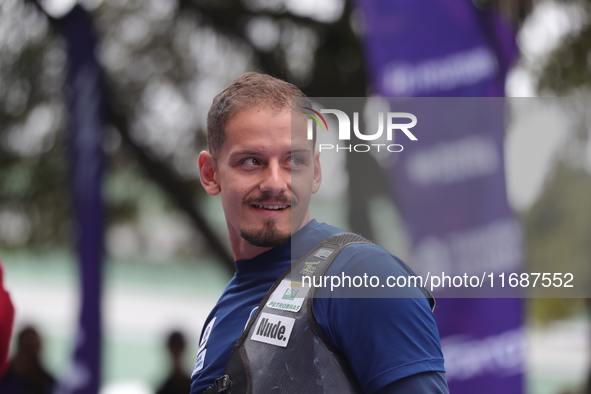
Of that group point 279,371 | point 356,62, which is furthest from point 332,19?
point 279,371

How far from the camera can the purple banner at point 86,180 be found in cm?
517

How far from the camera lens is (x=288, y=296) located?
1721 millimetres

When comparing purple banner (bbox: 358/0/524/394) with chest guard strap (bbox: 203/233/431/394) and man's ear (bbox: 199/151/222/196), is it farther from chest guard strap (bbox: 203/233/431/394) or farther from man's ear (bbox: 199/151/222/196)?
chest guard strap (bbox: 203/233/431/394)

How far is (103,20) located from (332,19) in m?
1.84

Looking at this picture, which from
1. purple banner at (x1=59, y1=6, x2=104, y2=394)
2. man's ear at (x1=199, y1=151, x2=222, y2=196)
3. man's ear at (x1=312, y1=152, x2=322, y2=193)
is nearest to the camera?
man's ear at (x1=312, y1=152, x2=322, y2=193)

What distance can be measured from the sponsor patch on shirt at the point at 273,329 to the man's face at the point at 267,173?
241mm

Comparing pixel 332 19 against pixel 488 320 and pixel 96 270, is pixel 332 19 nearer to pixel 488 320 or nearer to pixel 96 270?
pixel 96 270

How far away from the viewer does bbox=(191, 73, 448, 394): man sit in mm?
1544

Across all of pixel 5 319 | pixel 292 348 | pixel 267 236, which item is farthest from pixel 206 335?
pixel 5 319

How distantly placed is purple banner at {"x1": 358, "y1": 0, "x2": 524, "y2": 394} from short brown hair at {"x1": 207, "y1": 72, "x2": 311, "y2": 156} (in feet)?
4.94

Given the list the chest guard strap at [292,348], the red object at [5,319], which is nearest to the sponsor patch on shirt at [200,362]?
the chest guard strap at [292,348]

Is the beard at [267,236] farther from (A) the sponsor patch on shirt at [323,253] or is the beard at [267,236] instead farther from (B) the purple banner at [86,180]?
(B) the purple banner at [86,180]

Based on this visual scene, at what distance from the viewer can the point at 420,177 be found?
3.49 metres

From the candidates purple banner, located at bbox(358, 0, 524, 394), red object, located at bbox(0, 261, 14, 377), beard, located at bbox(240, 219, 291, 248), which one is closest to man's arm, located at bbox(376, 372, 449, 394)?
beard, located at bbox(240, 219, 291, 248)
